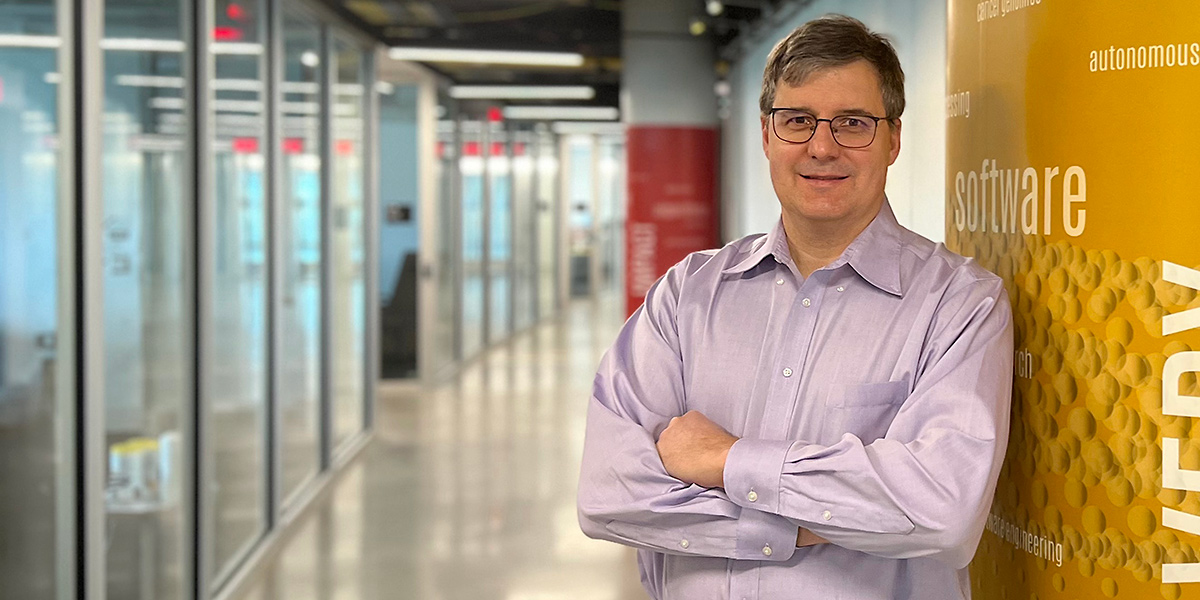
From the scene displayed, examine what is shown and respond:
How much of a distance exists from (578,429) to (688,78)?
3574mm

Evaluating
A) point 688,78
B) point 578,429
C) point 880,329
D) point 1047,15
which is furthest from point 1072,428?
point 688,78

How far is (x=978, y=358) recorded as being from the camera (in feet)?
5.10

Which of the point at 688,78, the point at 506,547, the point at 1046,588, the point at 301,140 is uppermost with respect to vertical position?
the point at 688,78

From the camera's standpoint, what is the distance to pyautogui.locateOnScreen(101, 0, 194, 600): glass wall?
3.85 m

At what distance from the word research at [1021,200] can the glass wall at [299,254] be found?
477cm

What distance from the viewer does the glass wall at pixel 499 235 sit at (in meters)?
14.9

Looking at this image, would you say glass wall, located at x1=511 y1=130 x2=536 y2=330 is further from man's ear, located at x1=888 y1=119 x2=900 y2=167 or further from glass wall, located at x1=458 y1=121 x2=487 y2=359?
man's ear, located at x1=888 y1=119 x2=900 y2=167

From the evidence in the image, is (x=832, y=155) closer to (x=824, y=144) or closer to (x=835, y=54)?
(x=824, y=144)

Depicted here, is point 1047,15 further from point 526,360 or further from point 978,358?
point 526,360

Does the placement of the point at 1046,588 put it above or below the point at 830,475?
below

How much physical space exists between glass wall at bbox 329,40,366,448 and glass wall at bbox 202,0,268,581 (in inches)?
74.7

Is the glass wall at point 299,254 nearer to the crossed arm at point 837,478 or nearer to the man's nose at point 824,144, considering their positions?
the crossed arm at point 837,478

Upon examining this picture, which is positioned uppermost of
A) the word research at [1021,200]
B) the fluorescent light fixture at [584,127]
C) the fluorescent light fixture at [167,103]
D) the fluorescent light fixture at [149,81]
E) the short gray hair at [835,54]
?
the fluorescent light fixture at [584,127]

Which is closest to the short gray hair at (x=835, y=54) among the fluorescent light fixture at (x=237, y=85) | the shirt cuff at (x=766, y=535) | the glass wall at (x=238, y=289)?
the shirt cuff at (x=766, y=535)
